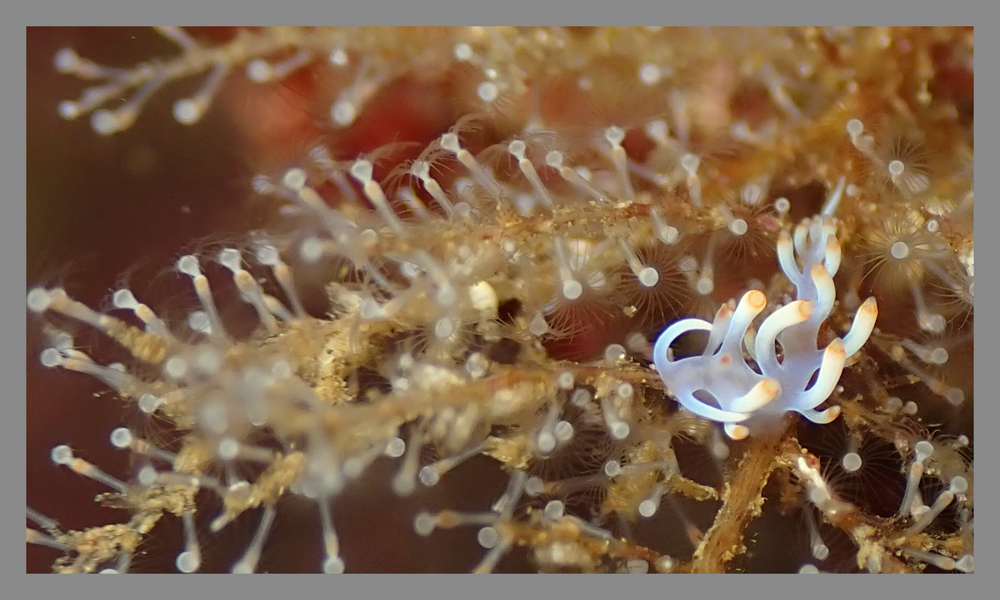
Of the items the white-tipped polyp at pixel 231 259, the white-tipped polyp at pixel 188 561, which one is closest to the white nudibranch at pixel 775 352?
the white-tipped polyp at pixel 231 259

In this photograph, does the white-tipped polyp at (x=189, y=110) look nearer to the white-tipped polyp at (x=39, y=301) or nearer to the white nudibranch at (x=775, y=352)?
the white-tipped polyp at (x=39, y=301)

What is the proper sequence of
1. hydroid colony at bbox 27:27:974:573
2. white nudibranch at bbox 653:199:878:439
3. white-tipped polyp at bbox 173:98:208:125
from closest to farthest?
white nudibranch at bbox 653:199:878:439
hydroid colony at bbox 27:27:974:573
white-tipped polyp at bbox 173:98:208:125

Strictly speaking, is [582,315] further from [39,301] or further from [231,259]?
[39,301]

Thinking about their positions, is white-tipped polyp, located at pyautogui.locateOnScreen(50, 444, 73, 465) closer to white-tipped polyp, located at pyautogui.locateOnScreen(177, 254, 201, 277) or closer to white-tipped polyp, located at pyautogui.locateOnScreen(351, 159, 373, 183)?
white-tipped polyp, located at pyautogui.locateOnScreen(177, 254, 201, 277)

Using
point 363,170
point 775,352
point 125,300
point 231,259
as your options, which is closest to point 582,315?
point 775,352

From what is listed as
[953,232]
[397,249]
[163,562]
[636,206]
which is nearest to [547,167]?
[636,206]

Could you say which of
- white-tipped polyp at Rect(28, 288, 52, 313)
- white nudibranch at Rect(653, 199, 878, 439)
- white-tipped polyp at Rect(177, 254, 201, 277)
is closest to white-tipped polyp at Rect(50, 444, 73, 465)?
white-tipped polyp at Rect(28, 288, 52, 313)

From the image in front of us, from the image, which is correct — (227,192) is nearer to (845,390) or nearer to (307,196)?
(307,196)

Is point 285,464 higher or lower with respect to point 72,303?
lower
